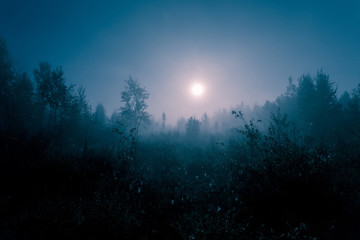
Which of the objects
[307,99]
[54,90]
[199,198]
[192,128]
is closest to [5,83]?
[54,90]

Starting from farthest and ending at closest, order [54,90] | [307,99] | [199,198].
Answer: [307,99] → [54,90] → [199,198]

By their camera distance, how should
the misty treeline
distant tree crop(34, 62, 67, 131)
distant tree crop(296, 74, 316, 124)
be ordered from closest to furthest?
1. the misty treeline
2. distant tree crop(34, 62, 67, 131)
3. distant tree crop(296, 74, 316, 124)

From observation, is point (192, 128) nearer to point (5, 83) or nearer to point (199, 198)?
point (199, 198)

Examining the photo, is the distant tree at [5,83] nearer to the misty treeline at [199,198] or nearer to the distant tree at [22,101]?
the distant tree at [22,101]

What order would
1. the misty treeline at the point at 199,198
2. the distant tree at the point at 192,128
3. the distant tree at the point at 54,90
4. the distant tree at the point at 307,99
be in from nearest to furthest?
the misty treeline at the point at 199,198 → the distant tree at the point at 54,90 → the distant tree at the point at 307,99 → the distant tree at the point at 192,128

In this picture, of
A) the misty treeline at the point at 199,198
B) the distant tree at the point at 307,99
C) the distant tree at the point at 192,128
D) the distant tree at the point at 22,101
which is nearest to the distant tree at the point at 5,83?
the distant tree at the point at 22,101

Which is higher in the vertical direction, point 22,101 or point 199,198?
point 22,101

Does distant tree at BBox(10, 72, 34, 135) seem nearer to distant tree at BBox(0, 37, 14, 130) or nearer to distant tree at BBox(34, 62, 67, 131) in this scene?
A: distant tree at BBox(0, 37, 14, 130)

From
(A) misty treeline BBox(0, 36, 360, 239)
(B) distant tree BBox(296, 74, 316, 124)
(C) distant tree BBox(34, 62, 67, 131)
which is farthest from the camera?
(B) distant tree BBox(296, 74, 316, 124)

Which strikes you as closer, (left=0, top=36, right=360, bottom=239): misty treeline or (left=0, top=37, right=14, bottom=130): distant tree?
(left=0, top=36, right=360, bottom=239): misty treeline

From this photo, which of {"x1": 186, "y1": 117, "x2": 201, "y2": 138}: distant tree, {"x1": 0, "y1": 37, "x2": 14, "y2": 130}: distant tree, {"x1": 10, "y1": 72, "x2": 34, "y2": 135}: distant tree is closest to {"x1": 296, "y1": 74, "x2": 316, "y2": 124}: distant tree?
{"x1": 186, "y1": 117, "x2": 201, "y2": 138}: distant tree

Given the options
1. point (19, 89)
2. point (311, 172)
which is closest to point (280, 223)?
point (311, 172)

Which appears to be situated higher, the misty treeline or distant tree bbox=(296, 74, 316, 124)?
distant tree bbox=(296, 74, 316, 124)

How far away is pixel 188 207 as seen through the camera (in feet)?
15.7
